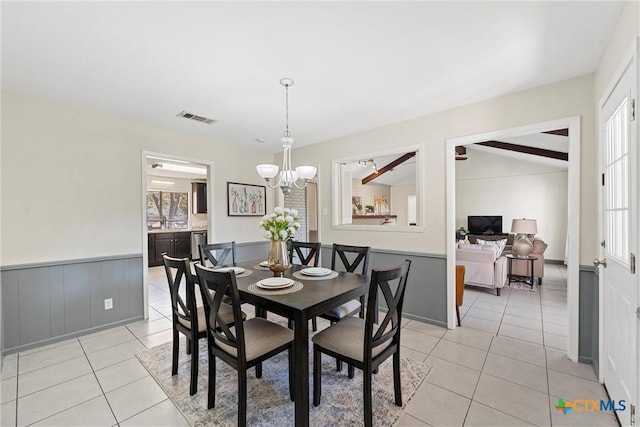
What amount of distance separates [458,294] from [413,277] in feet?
1.70

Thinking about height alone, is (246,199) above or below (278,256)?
above

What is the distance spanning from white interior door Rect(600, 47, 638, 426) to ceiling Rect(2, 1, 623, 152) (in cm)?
57

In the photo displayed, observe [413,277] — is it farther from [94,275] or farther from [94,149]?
[94,149]

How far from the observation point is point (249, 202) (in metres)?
4.63

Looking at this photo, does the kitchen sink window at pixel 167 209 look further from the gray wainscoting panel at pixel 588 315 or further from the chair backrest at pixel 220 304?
the gray wainscoting panel at pixel 588 315

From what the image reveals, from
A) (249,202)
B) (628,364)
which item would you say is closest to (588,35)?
(628,364)

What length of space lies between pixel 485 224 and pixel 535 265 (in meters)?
3.18

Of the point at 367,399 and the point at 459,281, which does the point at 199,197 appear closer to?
the point at 459,281

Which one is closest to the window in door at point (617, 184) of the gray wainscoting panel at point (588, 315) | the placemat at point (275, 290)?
the gray wainscoting panel at point (588, 315)

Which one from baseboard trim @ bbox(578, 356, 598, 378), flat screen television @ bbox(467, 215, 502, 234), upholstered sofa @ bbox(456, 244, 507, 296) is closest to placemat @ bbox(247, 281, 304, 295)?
baseboard trim @ bbox(578, 356, 598, 378)

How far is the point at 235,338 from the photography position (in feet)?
5.44

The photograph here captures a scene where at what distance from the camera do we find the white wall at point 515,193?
686 centimetres

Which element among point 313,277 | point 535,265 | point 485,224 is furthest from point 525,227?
point 313,277

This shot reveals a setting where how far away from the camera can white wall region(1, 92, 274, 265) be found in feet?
8.45
